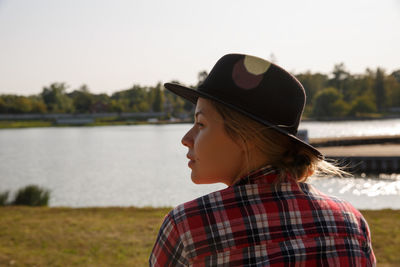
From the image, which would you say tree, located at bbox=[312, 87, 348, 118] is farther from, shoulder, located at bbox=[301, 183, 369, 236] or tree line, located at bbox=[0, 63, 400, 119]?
shoulder, located at bbox=[301, 183, 369, 236]

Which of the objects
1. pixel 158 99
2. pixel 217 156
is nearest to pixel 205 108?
pixel 217 156

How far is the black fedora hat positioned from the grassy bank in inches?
185

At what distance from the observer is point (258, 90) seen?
46.9 inches

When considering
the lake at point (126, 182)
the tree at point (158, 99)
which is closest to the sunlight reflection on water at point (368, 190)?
the lake at point (126, 182)

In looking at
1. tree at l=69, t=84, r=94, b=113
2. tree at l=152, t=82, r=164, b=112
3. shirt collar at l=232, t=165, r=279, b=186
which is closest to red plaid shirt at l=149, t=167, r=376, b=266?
shirt collar at l=232, t=165, r=279, b=186

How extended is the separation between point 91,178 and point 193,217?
2503cm

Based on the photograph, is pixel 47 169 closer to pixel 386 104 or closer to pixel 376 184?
pixel 376 184

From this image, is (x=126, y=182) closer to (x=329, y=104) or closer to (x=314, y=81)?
(x=329, y=104)

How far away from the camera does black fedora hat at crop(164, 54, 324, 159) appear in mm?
1173

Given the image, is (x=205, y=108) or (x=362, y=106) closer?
(x=205, y=108)

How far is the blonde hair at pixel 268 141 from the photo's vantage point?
1181 mm

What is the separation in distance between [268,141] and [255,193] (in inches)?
7.2

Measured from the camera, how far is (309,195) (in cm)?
117

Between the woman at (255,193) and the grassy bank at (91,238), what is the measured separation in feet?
15.1
